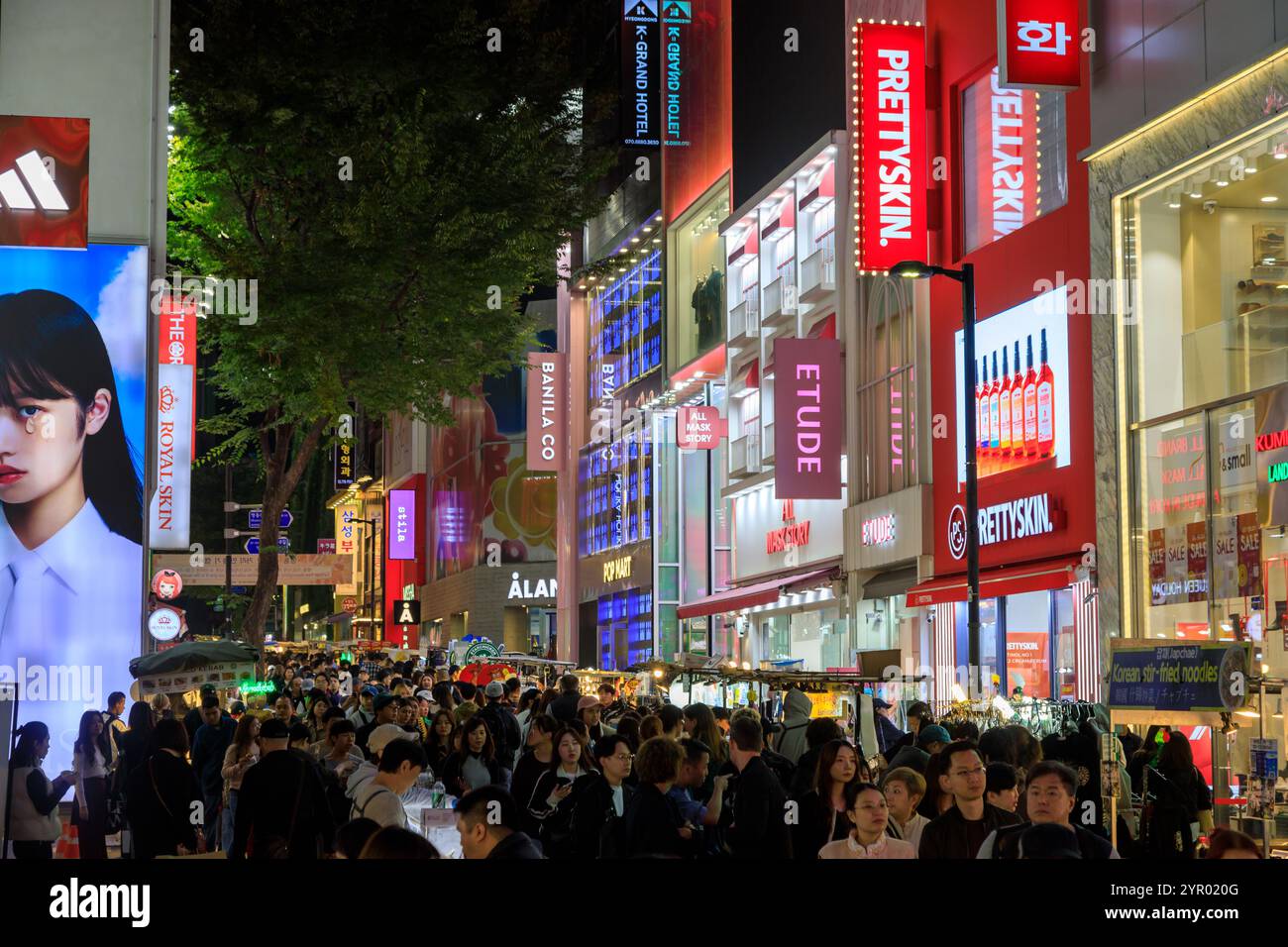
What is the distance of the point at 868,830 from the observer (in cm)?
825

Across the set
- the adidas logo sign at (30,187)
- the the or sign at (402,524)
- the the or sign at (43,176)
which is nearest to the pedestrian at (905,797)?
the the or sign at (43,176)

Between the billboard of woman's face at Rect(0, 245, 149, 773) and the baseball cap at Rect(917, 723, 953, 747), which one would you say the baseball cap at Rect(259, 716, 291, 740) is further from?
the billboard of woman's face at Rect(0, 245, 149, 773)

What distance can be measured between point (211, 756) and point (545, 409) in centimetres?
4299

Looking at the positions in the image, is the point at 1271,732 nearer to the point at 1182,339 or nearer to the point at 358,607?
the point at 1182,339

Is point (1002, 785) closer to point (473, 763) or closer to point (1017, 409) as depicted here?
point (473, 763)

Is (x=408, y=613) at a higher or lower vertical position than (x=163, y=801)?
higher

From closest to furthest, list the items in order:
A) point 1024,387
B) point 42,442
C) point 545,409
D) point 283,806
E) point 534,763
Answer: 1. point 283,806
2. point 534,763
3. point 42,442
4. point 1024,387
5. point 545,409

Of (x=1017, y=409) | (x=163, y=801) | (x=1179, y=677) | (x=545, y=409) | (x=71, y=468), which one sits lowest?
(x=163, y=801)

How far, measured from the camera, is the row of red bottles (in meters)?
25.1

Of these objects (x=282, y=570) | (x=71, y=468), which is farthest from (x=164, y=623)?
(x=282, y=570)

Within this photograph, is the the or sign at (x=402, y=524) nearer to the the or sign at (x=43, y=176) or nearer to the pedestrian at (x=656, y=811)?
the the or sign at (x=43, y=176)

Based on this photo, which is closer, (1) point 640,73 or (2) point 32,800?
(2) point 32,800

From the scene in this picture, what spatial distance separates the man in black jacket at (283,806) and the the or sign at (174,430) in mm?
17495

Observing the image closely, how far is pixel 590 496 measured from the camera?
57.1 m
